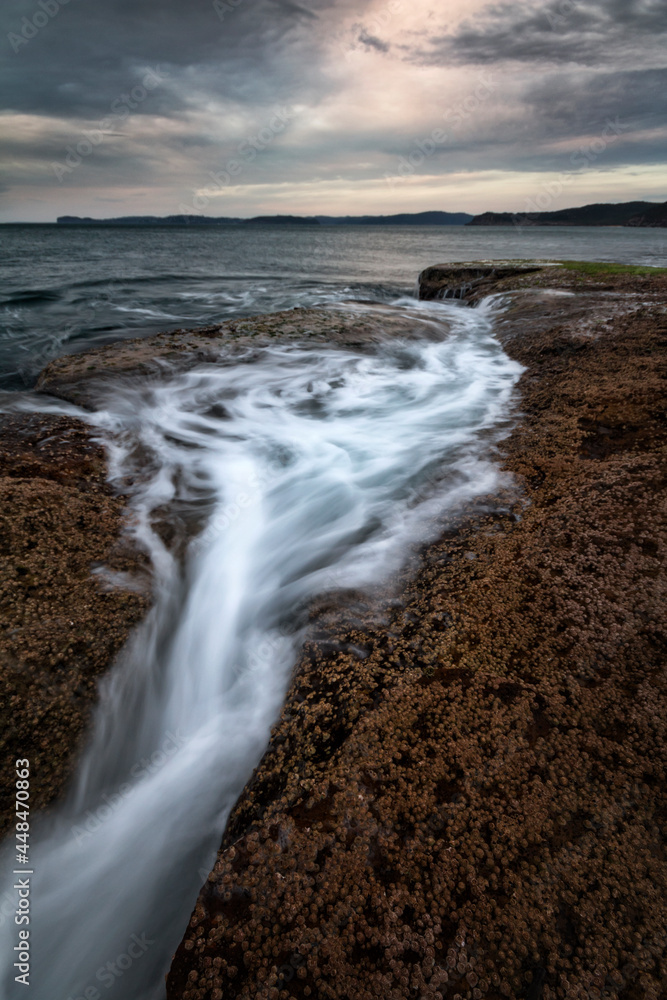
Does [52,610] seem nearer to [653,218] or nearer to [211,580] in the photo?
[211,580]

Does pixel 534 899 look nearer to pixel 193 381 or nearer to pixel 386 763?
pixel 386 763

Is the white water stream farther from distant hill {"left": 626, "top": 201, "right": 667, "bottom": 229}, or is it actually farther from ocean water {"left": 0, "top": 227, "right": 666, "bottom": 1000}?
distant hill {"left": 626, "top": 201, "right": 667, "bottom": 229}

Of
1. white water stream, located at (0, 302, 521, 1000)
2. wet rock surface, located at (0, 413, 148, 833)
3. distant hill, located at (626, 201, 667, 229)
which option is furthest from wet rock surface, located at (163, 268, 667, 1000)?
distant hill, located at (626, 201, 667, 229)

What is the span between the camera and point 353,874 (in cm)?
159

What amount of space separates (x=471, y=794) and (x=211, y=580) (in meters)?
2.44

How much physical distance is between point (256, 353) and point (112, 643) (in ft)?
21.3

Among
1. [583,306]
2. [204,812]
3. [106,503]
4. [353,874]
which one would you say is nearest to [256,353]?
[106,503]

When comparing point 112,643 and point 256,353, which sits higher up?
point 256,353

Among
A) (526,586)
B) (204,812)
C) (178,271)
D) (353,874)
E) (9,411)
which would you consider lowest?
(204,812)

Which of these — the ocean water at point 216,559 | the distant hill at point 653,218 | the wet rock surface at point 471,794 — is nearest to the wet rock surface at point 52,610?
the ocean water at point 216,559

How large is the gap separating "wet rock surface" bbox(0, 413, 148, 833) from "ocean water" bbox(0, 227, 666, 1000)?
5.2 inches

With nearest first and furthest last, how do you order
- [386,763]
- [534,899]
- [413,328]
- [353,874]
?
[534,899] → [353,874] → [386,763] → [413,328]

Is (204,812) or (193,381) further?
(193,381)

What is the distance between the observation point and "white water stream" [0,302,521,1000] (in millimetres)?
2031
